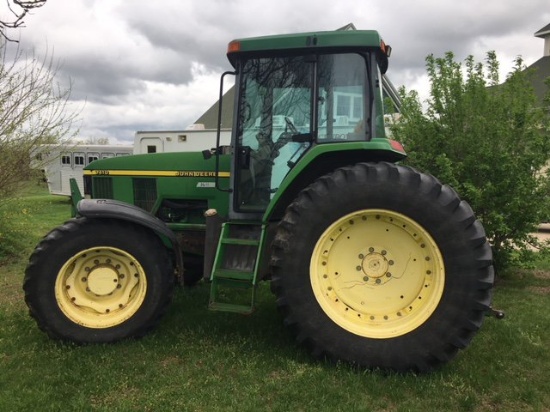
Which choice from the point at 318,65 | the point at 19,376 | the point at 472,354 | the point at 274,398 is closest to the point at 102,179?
the point at 19,376

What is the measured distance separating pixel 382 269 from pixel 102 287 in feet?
7.14

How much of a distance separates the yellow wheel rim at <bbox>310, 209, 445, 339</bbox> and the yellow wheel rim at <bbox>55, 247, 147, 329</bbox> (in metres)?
1.48

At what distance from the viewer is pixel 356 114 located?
11.9 ft

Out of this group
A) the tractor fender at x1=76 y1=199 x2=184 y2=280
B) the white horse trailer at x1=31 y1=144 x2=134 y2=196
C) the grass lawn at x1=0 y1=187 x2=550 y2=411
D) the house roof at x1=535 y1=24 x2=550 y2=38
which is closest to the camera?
the grass lawn at x1=0 y1=187 x2=550 y2=411

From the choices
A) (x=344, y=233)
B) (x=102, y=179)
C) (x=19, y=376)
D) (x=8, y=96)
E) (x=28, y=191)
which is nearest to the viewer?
(x=19, y=376)

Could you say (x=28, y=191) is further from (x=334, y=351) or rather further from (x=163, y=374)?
(x=334, y=351)

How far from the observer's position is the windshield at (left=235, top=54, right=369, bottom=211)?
3.64m

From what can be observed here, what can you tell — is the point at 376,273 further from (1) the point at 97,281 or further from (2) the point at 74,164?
(2) the point at 74,164

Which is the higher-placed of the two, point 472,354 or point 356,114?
point 356,114

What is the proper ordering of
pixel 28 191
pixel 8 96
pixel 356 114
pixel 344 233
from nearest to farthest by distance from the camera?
pixel 344 233, pixel 356 114, pixel 8 96, pixel 28 191

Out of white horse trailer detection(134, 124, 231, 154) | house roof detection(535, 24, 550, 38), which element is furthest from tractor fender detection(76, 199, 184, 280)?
house roof detection(535, 24, 550, 38)

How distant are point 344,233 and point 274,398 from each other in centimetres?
122

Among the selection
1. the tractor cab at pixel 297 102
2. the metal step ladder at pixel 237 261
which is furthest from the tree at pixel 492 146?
the metal step ladder at pixel 237 261

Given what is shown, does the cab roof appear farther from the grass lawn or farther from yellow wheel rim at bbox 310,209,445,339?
the grass lawn
